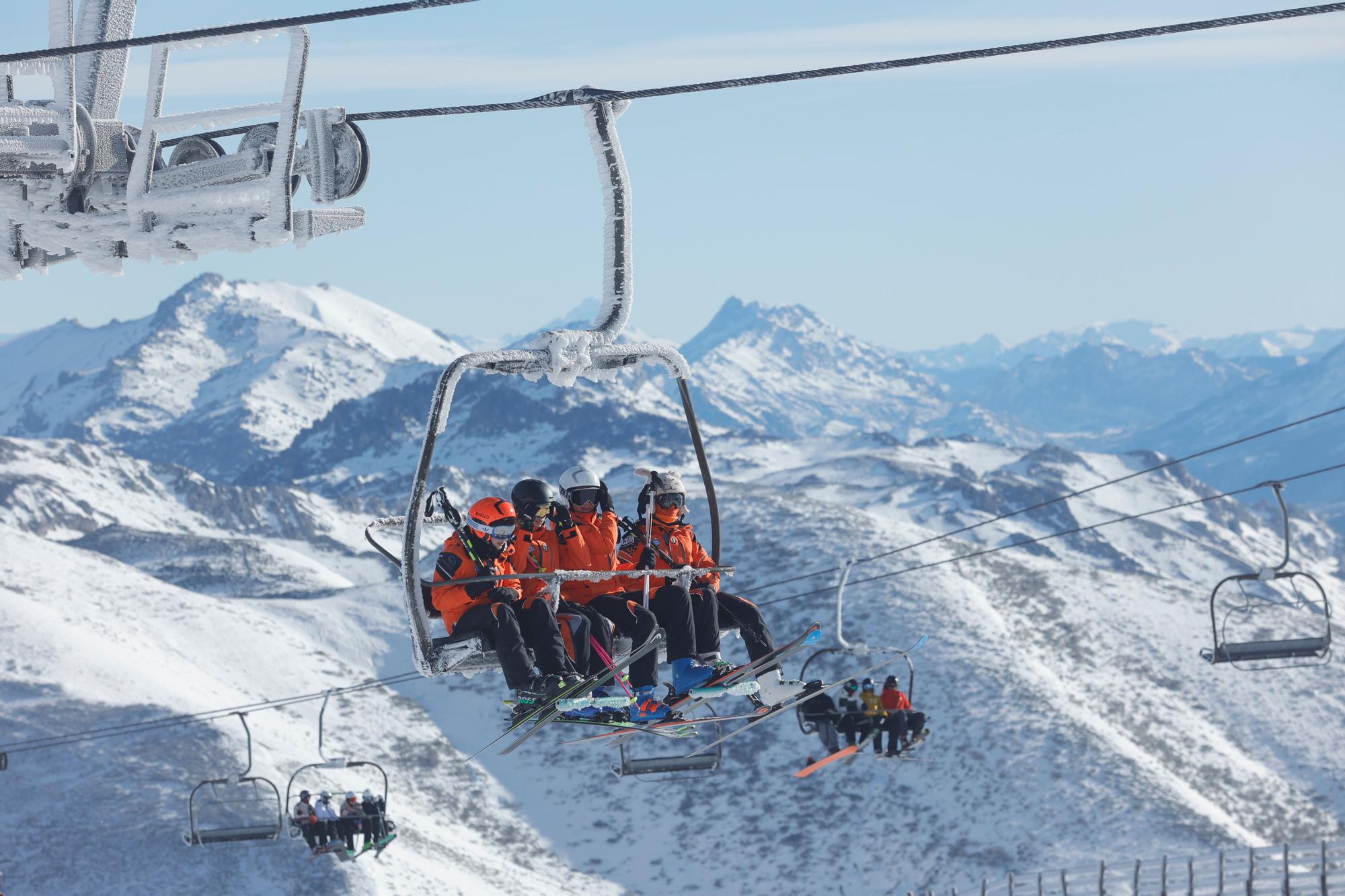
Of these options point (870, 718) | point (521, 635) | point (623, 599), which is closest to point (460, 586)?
point (521, 635)

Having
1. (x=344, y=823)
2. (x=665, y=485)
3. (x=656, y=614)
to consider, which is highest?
(x=665, y=485)

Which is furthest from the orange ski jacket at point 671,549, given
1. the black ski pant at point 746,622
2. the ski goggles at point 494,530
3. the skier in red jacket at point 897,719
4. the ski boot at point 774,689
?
the skier in red jacket at point 897,719

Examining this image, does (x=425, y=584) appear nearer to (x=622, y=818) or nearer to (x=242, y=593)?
(x=622, y=818)

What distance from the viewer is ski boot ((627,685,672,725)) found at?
52.0ft

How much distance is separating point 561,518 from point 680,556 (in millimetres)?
1387

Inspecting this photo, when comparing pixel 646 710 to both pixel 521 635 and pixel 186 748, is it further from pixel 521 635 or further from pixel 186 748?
pixel 186 748

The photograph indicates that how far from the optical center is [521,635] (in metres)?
15.1

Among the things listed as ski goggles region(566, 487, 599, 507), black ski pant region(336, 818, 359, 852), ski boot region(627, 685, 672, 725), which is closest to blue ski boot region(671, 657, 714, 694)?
ski boot region(627, 685, 672, 725)

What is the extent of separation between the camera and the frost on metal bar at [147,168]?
1252cm

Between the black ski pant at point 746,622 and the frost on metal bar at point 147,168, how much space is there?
6.18m

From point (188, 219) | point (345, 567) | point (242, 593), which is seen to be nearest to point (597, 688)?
point (188, 219)

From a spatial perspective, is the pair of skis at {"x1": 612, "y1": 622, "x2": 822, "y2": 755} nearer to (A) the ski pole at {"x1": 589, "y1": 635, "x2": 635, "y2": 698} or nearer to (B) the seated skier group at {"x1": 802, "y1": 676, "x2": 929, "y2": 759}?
(A) the ski pole at {"x1": 589, "y1": 635, "x2": 635, "y2": 698}

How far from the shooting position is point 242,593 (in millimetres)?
138625

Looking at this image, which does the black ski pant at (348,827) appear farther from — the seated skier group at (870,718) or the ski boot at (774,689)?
the ski boot at (774,689)
